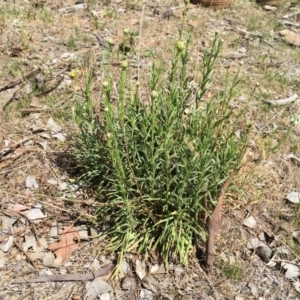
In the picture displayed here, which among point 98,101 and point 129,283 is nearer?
point 129,283

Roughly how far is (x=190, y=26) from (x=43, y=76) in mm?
2218

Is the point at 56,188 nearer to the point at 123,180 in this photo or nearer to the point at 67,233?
the point at 67,233

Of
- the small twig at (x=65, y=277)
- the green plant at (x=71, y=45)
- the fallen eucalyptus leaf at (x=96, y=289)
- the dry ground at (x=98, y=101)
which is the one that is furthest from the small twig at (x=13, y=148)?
the green plant at (x=71, y=45)

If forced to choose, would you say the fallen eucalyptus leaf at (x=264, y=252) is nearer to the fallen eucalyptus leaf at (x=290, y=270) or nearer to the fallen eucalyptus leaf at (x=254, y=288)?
the fallen eucalyptus leaf at (x=290, y=270)

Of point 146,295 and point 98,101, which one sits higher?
point 98,101

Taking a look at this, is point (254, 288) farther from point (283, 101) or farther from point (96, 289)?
point (283, 101)

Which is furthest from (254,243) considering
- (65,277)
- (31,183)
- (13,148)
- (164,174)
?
(13,148)

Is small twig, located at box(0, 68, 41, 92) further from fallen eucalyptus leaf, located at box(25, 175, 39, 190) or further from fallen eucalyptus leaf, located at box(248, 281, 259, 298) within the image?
fallen eucalyptus leaf, located at box(248, 281, 259, 298)

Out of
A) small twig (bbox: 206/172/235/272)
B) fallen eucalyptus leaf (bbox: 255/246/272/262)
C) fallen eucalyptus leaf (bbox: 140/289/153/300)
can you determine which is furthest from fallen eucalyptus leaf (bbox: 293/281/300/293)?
fallen eucalyptus leaf (bbox: 140/289/153/300)

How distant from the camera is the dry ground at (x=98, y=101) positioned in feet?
7.71

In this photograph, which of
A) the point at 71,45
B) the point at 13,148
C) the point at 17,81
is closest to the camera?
the point at 13,148

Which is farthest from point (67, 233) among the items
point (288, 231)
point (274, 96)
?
point (274, 96)

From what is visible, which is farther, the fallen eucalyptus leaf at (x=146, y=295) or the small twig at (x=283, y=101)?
the small twig at (x=283, y=101)

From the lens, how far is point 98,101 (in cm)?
348
